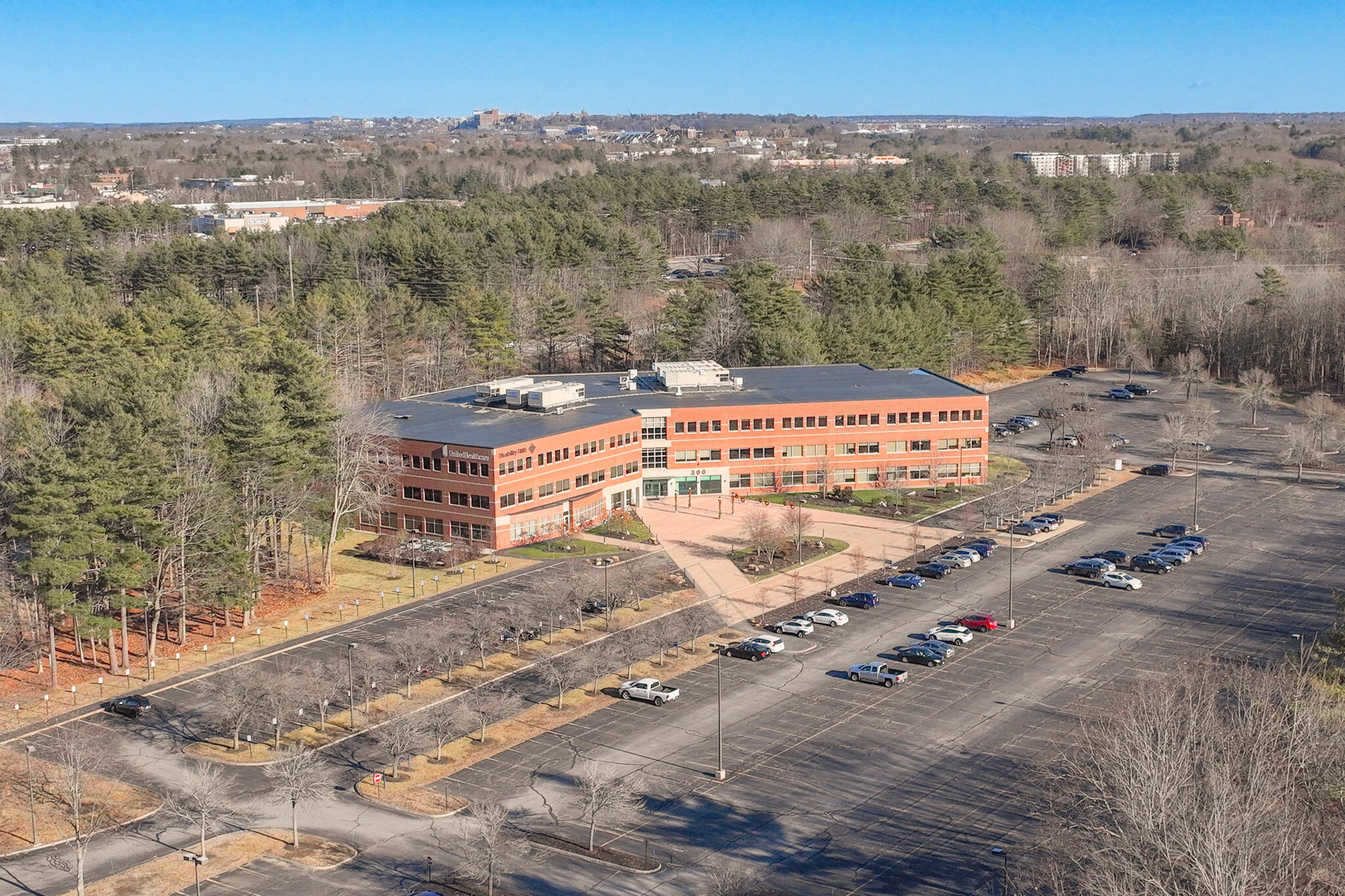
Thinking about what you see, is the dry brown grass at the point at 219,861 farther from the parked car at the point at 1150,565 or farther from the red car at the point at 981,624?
the parked car at the point at 1150,565

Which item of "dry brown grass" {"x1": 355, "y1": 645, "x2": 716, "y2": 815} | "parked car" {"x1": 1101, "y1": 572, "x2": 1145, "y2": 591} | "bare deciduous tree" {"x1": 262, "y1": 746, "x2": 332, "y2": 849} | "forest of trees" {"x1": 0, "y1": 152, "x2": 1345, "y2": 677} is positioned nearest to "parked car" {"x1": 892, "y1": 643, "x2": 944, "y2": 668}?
"dry brown grass" {"x1": 355, "y1": 645, "x2": 716, "y2": 815}

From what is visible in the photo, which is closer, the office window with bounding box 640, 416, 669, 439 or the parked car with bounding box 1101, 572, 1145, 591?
the parked car with bounding box 1101, 572, 1145, 591

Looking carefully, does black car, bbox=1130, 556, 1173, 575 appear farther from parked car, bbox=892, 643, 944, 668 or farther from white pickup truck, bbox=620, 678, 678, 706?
white pickup truck, bbox=620, 678, 678, 706

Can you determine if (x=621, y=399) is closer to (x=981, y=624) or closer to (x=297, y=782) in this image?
(x=981, y=624)

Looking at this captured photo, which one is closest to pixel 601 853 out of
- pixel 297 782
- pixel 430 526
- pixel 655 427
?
pixel 297 782

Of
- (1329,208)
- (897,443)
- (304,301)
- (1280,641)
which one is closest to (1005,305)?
(897,443)

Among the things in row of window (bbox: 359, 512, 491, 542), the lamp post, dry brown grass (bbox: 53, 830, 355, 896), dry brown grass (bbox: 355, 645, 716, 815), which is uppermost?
row of window (bbox: 359, 512, 491, 542)
